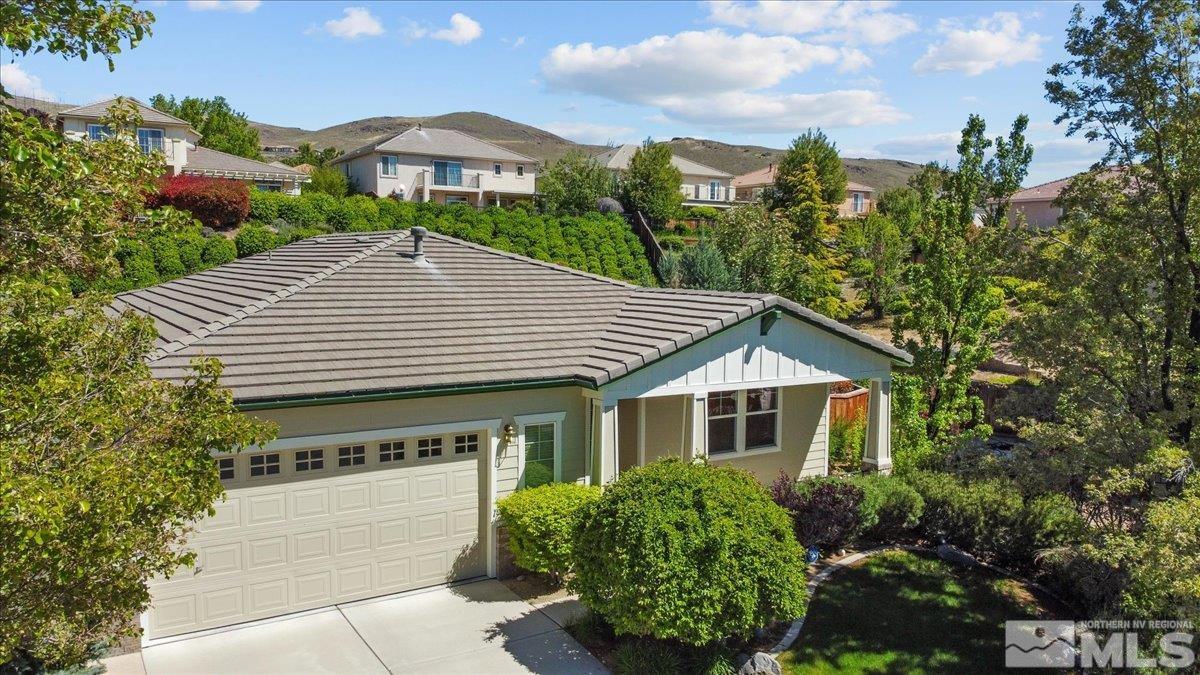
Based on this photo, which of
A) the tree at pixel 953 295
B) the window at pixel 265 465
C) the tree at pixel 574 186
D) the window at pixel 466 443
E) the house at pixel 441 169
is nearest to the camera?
the window at pixel 265 465

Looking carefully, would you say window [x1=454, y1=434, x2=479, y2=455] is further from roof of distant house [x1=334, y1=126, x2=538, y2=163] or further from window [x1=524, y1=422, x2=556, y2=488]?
roof of distant house [x1=334, y1=126, x2=538, y2=163]

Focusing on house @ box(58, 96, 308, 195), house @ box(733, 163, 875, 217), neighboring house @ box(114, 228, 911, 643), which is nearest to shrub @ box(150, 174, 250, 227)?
house @ box(58, 96, 308, 195)

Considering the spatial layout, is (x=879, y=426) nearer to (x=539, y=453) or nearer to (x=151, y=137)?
(x=539, y=453)

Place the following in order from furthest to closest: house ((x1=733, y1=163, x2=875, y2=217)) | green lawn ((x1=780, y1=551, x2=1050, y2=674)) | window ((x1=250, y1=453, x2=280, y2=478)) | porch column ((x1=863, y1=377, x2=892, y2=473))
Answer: house ((x1=733, y1=163, x2=875, y2=217)), porch column ((x1=863, y1=377, x2=892, y2=473)), window ((x1=250, y1=453, x2=280, y2=478)), green lawn ((x1=780, y1=551, x2=1050, y2=674))

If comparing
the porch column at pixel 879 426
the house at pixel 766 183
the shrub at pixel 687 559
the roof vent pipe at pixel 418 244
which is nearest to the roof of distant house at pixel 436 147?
the house at pixel 766 183

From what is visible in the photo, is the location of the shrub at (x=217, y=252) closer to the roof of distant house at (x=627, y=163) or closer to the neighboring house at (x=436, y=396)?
the neighboring house at (x=436, y=396)

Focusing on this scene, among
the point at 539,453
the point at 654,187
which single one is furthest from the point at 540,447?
the point at 654,187
